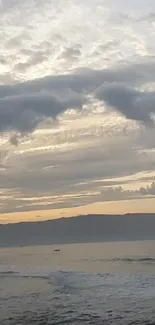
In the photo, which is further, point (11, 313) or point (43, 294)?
point (43, 294)

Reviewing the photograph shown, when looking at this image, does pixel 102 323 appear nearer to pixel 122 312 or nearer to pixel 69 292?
pixel 122 312

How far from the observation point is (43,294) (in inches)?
1309

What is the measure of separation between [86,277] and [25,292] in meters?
12.2

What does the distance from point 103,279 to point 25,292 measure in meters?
10.3

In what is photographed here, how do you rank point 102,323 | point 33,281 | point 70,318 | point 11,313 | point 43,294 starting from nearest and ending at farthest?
1. point 102,323
2. point 70,318
3. point 11,313
4. point 43,294
5. point 33,281

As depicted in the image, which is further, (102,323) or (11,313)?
(11,313)

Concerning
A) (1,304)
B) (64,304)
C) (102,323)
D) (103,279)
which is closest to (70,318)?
(102,323)

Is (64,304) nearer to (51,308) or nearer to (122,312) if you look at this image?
(51,308)

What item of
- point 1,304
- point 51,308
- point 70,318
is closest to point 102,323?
point 70,318

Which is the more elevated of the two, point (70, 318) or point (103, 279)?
point (103, 279)

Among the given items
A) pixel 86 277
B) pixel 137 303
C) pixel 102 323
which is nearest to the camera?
pixel 102 323

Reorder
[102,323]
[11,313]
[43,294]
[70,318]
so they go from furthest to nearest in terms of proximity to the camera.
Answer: [43,294] → [11,313] → [70,318] → [102,323]

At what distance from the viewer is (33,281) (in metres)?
43.1

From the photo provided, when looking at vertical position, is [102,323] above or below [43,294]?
below
